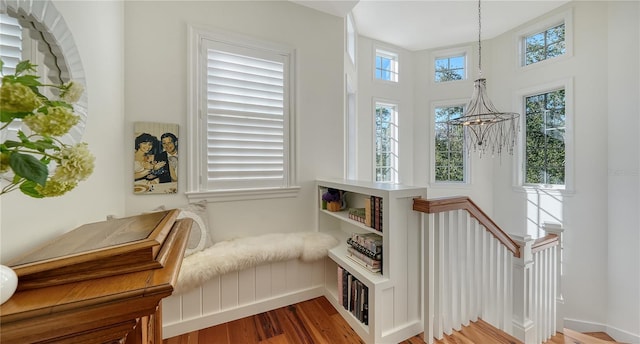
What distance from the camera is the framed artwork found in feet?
6.03

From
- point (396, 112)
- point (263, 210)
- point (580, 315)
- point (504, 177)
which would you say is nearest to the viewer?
point (263, 210)

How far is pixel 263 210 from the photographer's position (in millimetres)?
2301

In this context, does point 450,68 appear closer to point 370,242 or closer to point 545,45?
point 545,45

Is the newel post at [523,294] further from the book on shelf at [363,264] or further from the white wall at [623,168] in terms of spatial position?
the white wall at [623,168]

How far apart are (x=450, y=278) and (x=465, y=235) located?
0.34 m

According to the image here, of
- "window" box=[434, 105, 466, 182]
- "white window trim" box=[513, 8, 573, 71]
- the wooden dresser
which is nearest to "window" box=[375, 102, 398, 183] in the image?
"window" box=[434, 105, 466, 182]

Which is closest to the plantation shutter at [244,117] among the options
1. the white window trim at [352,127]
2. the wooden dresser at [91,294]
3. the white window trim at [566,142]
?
the white window trim at [352,127]

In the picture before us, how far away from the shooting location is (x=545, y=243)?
212cm

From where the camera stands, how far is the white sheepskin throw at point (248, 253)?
5.43 feet

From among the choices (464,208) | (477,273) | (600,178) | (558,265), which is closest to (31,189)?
(464,208)

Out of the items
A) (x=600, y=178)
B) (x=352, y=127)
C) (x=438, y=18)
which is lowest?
(x=600, y=178)

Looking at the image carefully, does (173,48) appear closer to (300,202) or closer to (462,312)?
(300,202)

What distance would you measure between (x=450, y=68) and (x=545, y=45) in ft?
4.30

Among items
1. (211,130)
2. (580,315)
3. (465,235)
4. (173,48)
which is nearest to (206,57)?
(173,48)
